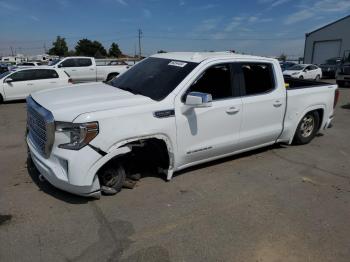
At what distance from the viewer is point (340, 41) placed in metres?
40.1

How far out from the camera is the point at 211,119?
176 inches

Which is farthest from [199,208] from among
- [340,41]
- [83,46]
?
[83,46]

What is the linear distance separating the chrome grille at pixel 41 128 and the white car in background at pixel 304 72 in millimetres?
22797

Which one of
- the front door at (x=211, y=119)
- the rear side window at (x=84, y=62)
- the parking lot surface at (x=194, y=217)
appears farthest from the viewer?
the rear side window at (x=84, y=62)

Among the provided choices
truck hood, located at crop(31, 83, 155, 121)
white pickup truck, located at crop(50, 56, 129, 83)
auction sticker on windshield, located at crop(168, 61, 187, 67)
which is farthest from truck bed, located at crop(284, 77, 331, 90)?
white pickup truck, located at crop(50, 56, 129, 83)

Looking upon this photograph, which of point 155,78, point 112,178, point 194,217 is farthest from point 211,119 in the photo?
point 112,178

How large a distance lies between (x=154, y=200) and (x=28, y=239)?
146 cm

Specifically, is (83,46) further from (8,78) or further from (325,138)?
(325,138)

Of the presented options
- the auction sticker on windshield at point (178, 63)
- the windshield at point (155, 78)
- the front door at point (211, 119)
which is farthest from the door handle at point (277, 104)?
the auction sticker on windshield at point (178, 63)

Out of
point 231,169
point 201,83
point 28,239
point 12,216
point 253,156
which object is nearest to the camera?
point 28,239

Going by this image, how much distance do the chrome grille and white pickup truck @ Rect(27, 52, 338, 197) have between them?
0.04 ft

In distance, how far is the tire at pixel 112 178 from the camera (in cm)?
397

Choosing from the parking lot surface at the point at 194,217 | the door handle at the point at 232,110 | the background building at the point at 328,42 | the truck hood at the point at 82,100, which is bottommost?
the parking lot surface at the point at 194,217

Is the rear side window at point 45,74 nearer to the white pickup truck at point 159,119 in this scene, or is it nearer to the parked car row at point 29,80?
the parked car row at point 29,80
